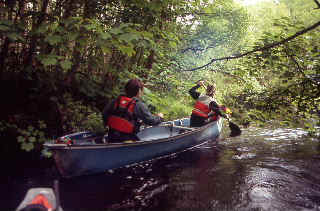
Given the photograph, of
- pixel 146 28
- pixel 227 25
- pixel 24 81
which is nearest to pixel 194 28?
pixel 227 25

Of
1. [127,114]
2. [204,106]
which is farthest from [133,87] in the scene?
[204,106]

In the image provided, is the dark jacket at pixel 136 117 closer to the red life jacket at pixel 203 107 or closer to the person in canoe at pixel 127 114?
the person in canoe at pixel 127 114

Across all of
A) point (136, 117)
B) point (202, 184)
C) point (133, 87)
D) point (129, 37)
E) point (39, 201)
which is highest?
point (129, 37)

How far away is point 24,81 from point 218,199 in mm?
4511

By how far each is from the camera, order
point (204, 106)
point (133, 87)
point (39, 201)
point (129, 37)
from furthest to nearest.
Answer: point (204, 106) → point (133, 87) → point (129, 37) → point (39, 201)

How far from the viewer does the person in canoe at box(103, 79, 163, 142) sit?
4.39m

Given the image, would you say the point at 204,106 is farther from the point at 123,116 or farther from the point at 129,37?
the point at 129,37

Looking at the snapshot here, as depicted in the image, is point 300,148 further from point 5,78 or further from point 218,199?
point 5,78

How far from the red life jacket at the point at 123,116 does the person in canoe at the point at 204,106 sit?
3.21 metres

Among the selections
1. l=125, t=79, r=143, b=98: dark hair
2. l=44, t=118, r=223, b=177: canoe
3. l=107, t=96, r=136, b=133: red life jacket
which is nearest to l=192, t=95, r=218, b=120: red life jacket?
l=44, t=118, r=223, b=177: canoe

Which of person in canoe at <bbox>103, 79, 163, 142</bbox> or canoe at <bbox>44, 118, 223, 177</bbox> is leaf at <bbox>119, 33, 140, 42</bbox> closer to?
person in canoe at <bbox>103, 79, 163, 142</bbox>

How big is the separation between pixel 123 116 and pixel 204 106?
11.9ft

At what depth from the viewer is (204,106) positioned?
7523 millimetres

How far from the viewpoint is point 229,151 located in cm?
689
